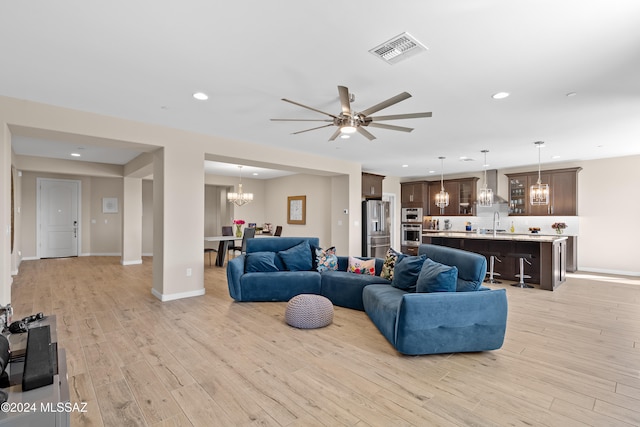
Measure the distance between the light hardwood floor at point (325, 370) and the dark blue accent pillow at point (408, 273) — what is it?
63 centimetres

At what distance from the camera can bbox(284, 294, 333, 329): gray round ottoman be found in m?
3.67

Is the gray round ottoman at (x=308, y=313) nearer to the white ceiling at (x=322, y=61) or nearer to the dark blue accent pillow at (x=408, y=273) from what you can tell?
the dark blue accent pillow at (x=408, y=273)

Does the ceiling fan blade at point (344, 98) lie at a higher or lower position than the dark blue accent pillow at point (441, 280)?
higher

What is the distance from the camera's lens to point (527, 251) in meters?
6.33

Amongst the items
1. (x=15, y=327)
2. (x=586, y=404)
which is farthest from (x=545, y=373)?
(x=15, y=327)

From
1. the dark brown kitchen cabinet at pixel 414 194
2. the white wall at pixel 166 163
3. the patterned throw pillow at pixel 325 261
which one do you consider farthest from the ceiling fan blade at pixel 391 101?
the dark brown kitchen cabinet at pixel 414 194

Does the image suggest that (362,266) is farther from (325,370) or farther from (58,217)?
(58,217)

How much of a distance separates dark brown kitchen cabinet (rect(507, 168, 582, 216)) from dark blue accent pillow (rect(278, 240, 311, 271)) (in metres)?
6.25

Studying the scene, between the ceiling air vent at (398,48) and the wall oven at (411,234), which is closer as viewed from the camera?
the ceiling air vent at (398,48)

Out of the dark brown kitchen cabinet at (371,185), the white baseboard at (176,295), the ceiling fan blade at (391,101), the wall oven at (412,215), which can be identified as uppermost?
the ceiling fan blade at (391,101)

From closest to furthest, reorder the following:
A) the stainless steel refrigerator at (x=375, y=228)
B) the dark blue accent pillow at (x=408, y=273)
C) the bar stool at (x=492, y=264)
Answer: the dark blue accent pillow at (x=408, y=273) → the bar stool at (x=492, y=264) → the stainless steel refrigerator at (x=375, y=228)

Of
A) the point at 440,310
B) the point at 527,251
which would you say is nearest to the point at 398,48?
the point at 440,310

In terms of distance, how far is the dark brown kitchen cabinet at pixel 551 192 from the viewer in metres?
7.49

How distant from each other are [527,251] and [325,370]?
5.48m
